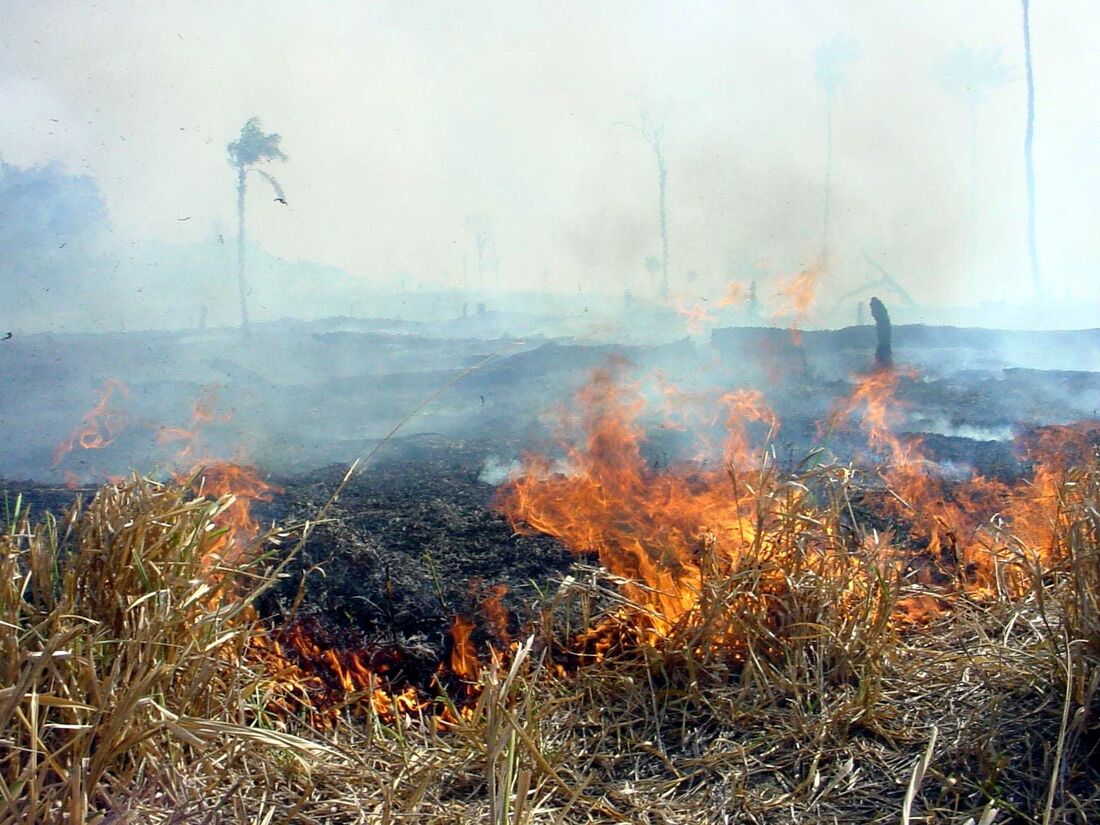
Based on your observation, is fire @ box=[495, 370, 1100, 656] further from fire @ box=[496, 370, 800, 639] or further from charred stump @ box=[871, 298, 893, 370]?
charred stump @ box=[871, 298, 893, 370]

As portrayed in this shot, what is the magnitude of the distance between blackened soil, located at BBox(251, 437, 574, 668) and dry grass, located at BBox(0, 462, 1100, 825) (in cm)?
47

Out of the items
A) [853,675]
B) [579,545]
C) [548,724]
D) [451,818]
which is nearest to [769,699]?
[853,675]

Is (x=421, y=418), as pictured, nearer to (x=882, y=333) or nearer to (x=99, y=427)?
(x=99, y=427)

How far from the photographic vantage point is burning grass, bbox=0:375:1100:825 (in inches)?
82.2

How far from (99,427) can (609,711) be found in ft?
40.8

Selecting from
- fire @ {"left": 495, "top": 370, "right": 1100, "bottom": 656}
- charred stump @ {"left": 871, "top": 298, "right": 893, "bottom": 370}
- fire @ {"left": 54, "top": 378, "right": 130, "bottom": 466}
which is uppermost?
charred stump @ {"left": 871, "top": 298, "right": 893, "bottom": 370}

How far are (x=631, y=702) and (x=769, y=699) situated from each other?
448 mm

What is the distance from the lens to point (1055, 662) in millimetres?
2342

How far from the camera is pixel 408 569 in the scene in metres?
3.97

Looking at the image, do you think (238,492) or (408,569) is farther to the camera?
(238,492)

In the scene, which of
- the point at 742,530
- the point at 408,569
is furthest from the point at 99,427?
the point at 742,530

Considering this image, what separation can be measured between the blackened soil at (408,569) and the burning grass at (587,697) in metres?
0.17

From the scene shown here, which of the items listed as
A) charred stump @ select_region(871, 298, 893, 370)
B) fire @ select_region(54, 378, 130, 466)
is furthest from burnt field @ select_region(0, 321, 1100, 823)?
charred stump @ select_region(871, 298, 893, 370)

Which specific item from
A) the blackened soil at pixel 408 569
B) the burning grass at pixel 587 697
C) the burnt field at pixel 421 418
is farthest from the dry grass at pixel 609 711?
the burnt field at pixel 421 418
